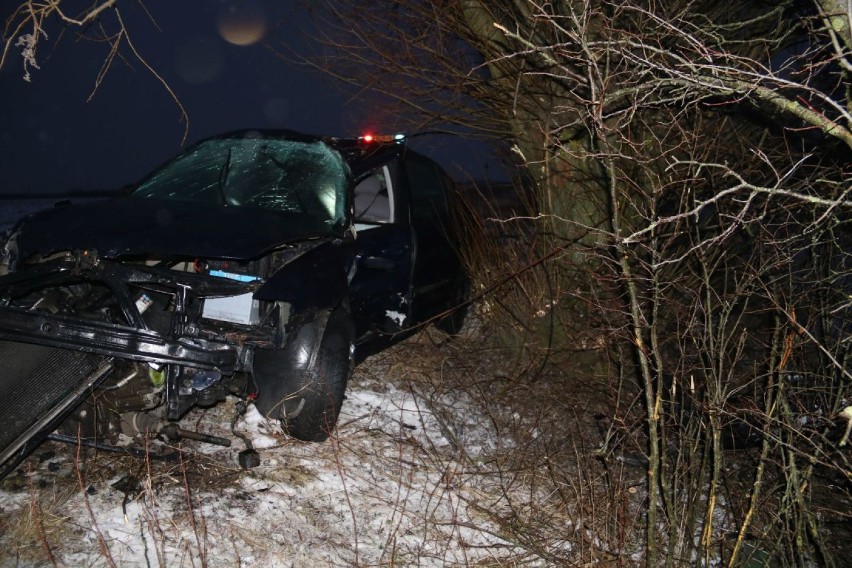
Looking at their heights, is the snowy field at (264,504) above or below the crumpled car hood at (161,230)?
below

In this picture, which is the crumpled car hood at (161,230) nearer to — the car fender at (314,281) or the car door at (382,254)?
the car fender at (314,281)

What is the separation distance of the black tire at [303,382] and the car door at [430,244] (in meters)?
1.37

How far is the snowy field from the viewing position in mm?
3568

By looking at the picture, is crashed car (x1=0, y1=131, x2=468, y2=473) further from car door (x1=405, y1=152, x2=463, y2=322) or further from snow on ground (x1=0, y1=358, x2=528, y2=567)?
car door (x1=405, y1=152, x2=463, y2=322)

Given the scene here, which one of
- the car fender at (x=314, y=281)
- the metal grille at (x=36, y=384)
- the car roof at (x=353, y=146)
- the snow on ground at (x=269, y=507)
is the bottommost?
the snow on ground at (x=269, y=507)

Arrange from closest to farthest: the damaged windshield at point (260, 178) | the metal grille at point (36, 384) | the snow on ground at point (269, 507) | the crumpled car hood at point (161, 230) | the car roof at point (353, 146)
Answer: the snow on ground at point (269, 507) < the metal grille at point (36, 384) < the crumpled car hood at point (161, 230) < the damaged windshield at point (260, 178) < the car roof at point (353, 146)

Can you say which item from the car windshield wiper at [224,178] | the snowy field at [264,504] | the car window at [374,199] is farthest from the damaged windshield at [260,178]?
the snowy field at [264,504]

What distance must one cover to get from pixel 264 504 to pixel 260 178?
231 cm

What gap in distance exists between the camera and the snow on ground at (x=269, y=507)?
356cm

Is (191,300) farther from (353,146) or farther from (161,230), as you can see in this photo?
(353,146)

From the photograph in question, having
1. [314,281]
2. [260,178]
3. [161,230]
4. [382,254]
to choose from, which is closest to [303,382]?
[314,281]

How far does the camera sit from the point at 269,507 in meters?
4.07

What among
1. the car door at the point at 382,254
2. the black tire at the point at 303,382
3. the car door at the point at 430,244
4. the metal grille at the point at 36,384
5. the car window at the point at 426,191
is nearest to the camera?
the metal grille at the point at 36,384

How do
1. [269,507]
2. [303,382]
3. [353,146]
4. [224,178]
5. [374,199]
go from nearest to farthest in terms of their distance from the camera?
[269,507]
[303,382]
[224,178]
[353,146]
[374,199]
